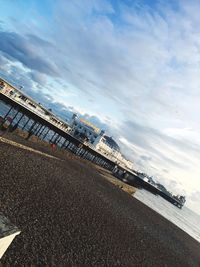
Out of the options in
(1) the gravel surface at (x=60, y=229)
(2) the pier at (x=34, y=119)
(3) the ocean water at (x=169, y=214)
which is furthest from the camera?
(3) the ocean water at (x=169, y=214)

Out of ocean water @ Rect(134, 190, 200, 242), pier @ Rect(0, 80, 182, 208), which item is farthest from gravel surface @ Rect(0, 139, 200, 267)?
ocean water @ Rect(134, 190, 200, 242)

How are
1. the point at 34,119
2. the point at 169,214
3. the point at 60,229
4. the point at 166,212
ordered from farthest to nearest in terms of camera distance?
the point at 169,214
the point at 166,212
the point at 34,119
the point at 60,229

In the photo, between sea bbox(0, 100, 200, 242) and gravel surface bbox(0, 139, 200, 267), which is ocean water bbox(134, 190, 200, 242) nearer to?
sea bbox(0, 100, 200, 242)

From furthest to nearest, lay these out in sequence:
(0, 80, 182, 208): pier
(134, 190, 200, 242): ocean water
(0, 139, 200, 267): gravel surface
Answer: (134, 190, 200, 242): ocean water < (0, 80, 182, 208): pier < (0, 139, 200, 267): gravel surface

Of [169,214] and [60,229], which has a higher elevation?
[169,214]

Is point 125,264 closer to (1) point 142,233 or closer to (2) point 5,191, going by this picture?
(2) point 5,191

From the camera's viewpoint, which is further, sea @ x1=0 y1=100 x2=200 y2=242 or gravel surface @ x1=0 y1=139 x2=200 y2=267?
sea @ x1=0 y1=100 x2=200 y2=242

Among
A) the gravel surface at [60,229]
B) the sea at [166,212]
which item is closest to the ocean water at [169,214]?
the sea at [166,212]

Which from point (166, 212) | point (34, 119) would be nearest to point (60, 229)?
point (34, 119)

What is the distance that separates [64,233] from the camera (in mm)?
13461

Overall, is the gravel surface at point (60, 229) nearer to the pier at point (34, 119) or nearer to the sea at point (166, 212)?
the pier at point (34, 119)

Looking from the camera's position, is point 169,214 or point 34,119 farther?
point 169,214

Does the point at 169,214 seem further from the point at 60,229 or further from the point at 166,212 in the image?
the point at 60,229

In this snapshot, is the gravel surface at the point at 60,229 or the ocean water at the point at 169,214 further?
the ocean water at the point at 169,214
